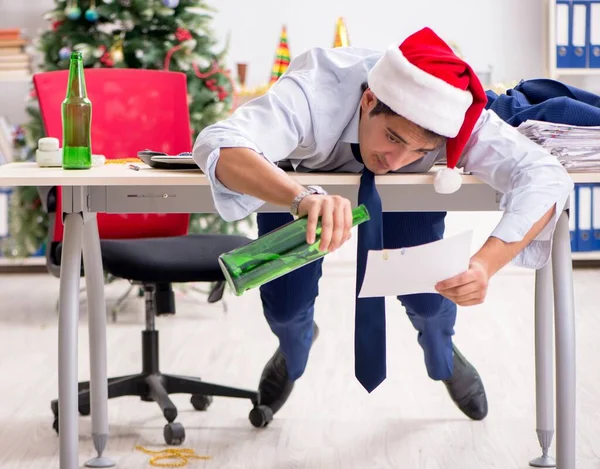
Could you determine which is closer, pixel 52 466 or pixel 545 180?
pixel 545 180

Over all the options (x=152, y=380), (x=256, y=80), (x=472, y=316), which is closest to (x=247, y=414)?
(x=152, y=380)

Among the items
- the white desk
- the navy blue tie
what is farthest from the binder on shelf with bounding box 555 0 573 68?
the navy blue tie

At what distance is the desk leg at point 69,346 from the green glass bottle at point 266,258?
1.53 feet

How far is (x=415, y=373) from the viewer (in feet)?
9.44

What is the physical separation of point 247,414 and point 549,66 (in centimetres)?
275

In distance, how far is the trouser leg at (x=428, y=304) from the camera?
217 centimetres

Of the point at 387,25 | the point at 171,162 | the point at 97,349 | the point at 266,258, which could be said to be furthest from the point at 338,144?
the point at 387,25

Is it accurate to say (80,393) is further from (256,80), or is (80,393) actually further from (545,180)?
(256,80)

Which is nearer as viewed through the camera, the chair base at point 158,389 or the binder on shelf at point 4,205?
the chair base at point 158,389

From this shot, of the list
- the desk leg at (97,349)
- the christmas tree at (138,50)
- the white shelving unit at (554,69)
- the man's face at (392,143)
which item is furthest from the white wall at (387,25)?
the man's face at (392,143)

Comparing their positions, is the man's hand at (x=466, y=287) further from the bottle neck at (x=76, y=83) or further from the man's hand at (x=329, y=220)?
the bottle neck at (x=76, y=83)

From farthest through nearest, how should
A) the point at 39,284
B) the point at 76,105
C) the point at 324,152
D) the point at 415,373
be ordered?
the point at 39,284 → the point at 415,373 → the point at 76,105 → the point at 324,152

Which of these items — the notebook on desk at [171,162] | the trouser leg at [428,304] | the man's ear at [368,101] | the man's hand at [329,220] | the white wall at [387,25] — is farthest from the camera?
the white wall at [387,25]

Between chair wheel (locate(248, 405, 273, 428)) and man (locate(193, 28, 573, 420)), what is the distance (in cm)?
61
